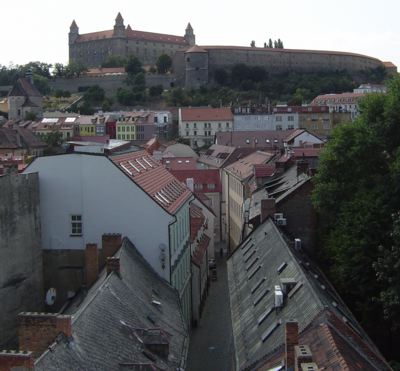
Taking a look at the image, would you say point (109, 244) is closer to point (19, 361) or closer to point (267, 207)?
point (267, 207)

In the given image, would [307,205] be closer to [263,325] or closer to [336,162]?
[336,162]

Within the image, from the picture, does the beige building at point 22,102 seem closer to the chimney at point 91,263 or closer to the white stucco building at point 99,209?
the white stucco building at point 99,209

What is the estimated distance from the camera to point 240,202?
57125 mm

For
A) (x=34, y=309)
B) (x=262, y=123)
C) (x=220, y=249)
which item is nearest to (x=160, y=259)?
(x=34, y=309)

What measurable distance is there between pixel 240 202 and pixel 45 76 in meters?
138

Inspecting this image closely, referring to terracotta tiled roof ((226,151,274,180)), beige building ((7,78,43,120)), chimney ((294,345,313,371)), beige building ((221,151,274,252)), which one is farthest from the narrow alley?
beige building ((7,78,43,120))

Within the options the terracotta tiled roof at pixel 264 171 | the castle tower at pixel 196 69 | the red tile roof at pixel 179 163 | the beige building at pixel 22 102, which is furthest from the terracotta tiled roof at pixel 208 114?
the terracotta tiled roof at pixel 264 171

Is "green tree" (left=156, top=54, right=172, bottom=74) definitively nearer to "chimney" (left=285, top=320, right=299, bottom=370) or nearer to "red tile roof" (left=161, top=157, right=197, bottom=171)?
"red tile roof" (left=161, top=157, right=197, bottom=171)

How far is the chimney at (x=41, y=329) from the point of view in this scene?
16.8m

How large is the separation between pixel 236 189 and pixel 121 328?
41.2 meters

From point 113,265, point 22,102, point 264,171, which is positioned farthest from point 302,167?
point 22,102

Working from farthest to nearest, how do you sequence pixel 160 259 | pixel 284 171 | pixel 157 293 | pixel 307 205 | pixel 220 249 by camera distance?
pixel 220 249 → pixel 284 171 → pixel 307 205 → pixel 160 259 → pixel 157 293

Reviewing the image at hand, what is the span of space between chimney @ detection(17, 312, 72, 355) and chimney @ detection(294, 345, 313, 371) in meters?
5.07

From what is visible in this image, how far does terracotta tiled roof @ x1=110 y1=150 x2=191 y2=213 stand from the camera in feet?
100
